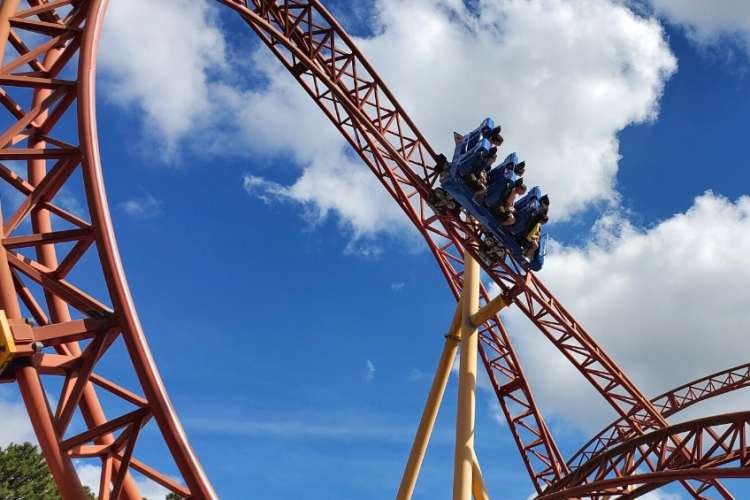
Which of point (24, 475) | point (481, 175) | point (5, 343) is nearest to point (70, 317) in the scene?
point (5, 343)

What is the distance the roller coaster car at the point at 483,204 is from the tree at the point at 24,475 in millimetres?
17275

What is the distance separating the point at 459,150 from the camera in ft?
39.8

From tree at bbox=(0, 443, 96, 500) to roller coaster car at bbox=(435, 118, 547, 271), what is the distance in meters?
17.3

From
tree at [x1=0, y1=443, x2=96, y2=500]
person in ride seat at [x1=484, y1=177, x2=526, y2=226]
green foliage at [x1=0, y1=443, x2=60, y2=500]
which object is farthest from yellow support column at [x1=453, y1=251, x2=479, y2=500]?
green foliage at [x1=0, y1=443, x2=60, y2=500]

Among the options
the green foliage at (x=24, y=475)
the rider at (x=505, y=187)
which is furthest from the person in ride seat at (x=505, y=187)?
the green foliage at (x=24, y=475)

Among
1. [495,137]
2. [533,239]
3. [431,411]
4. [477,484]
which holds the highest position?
[495,137]

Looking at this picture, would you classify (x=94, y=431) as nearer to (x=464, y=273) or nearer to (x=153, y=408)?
(x=153, y=408)

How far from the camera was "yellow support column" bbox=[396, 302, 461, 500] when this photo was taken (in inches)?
508

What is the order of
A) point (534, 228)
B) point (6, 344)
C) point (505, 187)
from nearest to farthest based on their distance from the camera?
point (6, 344) → point (505, 187) → point (534, 228)

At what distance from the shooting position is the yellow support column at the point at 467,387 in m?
12.1

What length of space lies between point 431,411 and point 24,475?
16.6m

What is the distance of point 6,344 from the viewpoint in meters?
5.23

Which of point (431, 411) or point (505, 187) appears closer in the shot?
point (505, 187)

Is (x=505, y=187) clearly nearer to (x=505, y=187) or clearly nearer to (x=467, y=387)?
(x=505, y=187)
